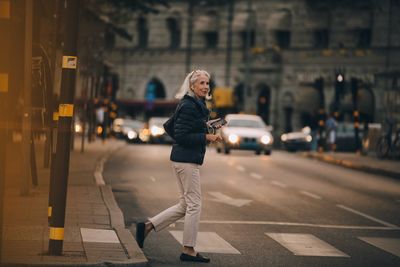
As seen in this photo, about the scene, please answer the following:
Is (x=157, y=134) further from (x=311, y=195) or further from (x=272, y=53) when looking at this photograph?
(x=311, y=195)

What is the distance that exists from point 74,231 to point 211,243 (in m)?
1.67

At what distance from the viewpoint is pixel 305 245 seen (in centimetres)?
1491

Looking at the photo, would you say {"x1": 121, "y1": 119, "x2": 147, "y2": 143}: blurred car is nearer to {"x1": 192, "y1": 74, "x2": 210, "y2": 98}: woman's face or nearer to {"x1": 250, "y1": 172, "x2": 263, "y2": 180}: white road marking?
{"x1": 250, "y1": 172, "x2": 263, "y2": 180}: white road marking

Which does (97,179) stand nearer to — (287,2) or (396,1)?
(396,1)

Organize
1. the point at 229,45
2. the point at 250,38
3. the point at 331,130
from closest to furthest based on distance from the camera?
the point at 331,130 < the point at 250,38 < the point at 229,45

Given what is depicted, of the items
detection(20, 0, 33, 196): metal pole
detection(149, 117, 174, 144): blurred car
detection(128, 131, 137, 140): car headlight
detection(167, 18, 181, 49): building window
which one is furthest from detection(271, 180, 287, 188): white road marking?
detection(167, 18, 181, 49): building window

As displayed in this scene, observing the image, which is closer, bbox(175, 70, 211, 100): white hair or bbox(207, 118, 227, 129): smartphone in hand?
bbox(175, 70, 211, 100): white hair

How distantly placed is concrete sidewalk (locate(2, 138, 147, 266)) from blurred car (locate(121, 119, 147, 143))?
5320cm

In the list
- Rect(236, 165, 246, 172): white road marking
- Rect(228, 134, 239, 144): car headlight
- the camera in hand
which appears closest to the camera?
the camera in hand

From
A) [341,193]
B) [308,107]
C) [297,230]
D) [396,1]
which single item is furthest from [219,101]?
[297,230]

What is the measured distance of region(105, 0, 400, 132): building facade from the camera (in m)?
87.7

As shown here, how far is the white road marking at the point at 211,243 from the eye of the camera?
46.2 feet

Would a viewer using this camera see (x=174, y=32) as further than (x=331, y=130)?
Yes

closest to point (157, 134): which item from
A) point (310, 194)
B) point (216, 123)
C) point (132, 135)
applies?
point (132, 135)
